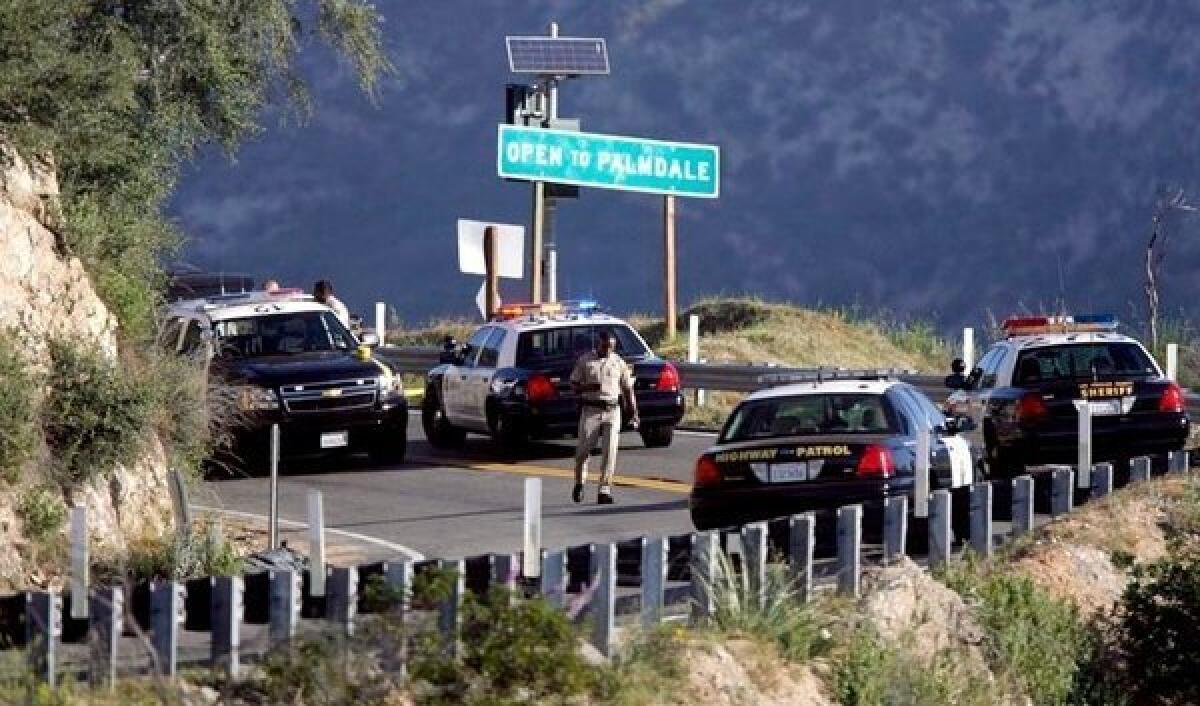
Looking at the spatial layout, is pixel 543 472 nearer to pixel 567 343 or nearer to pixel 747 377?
pixel 567 343

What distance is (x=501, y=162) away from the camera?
129 ft

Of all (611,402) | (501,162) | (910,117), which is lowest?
(611,402)

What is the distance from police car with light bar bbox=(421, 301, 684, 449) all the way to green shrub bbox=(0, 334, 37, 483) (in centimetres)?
1088

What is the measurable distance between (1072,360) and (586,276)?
5146cm

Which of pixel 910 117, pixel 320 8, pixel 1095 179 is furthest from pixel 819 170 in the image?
pixel 320 8

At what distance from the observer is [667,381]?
102ft

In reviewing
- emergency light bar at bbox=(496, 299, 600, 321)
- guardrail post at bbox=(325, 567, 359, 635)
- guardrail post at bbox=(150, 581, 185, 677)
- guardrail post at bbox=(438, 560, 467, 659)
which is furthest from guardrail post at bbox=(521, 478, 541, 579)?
emergency light bar at bbox=(496, 299, 600, 321)

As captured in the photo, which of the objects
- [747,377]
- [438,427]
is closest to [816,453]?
[438,427]

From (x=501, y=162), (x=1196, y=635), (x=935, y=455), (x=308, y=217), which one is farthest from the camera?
(x=308, y=217)

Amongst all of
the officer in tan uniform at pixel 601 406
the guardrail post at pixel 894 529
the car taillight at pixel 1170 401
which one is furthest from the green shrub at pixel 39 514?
the car taillight at pixel 1170 401

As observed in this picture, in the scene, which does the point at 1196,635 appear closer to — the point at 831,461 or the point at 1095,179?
the point at 831,461

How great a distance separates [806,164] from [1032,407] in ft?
183

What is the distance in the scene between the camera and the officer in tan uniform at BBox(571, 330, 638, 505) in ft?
85.6

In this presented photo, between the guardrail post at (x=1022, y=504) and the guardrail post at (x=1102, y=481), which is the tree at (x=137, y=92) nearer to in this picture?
the guardrail post at (x=1022, y=504)
